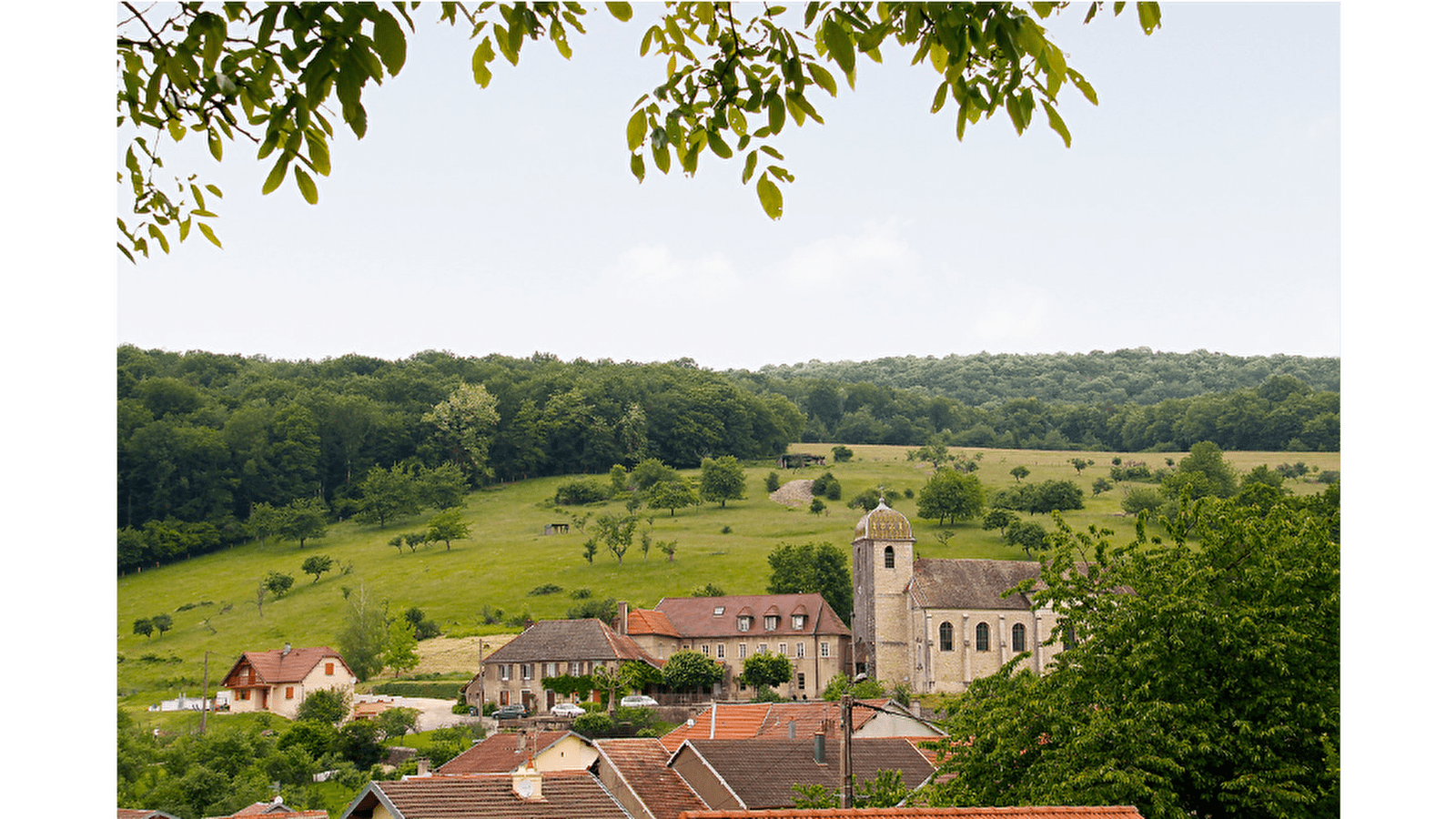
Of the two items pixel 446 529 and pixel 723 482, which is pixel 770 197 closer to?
pixel 446 529

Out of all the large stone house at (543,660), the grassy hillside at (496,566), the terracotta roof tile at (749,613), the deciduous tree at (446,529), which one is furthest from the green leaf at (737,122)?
the deciduous tree at (446,529)

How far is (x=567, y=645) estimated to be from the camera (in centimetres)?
4950

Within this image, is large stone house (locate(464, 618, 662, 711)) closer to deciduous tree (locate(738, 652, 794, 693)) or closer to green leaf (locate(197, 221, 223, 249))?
deciduous tree (locate(738, 652, 794, 693))

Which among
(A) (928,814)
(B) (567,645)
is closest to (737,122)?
(A) (928,814)

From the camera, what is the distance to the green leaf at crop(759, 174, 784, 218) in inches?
131

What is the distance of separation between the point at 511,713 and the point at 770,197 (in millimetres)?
41957

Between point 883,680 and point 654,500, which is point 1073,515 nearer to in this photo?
point 883,680

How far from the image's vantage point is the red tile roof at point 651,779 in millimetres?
18675

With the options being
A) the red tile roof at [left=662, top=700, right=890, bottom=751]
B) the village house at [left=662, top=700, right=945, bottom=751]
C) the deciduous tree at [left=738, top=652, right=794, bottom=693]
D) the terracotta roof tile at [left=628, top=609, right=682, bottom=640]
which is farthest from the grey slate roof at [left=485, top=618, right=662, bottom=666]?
the village house at [left=662, top=700, right=945, bottom=751]

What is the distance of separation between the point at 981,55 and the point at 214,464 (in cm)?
4558

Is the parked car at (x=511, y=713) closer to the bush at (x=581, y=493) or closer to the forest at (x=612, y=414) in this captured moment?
the forest at (x=612, y=414)

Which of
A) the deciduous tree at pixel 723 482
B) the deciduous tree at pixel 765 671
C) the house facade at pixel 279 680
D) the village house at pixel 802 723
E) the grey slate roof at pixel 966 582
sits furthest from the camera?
the deciduous tree at pixel 723 482

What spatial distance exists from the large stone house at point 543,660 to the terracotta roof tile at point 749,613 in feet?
15.9

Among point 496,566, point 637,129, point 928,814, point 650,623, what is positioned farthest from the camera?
point 496,566
